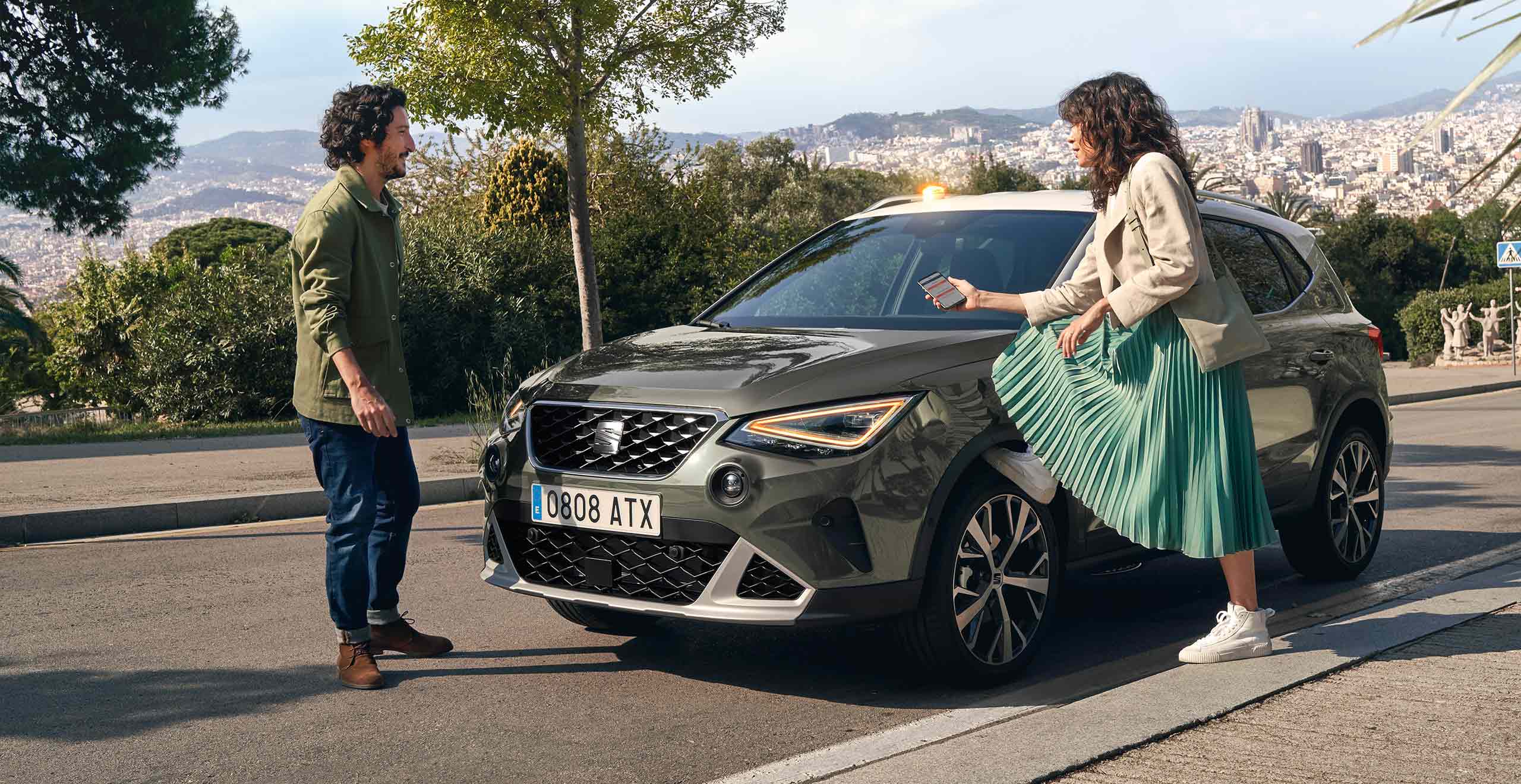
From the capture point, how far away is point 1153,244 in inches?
183

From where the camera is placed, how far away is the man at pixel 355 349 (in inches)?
185

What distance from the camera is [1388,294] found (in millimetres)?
57969

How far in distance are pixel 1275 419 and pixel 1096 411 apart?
1.39m

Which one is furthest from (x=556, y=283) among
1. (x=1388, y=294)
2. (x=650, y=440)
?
(x=1388, y=294)

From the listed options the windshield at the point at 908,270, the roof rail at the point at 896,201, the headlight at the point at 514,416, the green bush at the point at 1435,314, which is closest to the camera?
the headlight at the point at 514,416

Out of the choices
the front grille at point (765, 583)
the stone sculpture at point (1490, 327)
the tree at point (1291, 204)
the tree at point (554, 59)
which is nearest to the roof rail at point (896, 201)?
the front grille at point (765, 583)

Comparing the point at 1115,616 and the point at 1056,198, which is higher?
the point at 1056,198

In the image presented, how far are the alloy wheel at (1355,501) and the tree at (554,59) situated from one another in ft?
28.8

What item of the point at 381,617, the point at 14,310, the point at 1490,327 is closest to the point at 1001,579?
the point at 381,617

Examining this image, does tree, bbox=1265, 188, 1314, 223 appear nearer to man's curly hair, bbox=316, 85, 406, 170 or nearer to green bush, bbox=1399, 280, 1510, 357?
green bush, bbox=1399, 280, 1510, 357

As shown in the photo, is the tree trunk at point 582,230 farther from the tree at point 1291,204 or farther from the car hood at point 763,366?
the tree at point 1291,204

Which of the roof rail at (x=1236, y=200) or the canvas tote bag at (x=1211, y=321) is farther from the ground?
the roof rail at (x=1236, y=200)

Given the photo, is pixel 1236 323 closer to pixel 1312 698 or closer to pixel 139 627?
pixel 1312 698

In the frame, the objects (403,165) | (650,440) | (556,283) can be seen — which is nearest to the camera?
(650,440)
